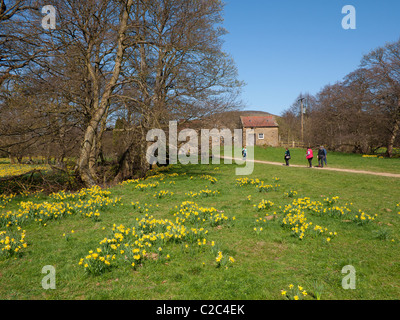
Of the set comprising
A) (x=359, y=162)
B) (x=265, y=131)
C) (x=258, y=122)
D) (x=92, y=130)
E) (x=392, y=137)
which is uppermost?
(x=258, y=122)

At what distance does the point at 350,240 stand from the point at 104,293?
4.72 metres

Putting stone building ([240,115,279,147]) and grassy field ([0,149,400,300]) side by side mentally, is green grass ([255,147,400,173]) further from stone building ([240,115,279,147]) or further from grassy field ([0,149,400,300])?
stone building ([240,115,279,147])

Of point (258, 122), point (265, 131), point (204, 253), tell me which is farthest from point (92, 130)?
point (258, 122)

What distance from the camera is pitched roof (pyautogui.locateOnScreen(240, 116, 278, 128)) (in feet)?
175

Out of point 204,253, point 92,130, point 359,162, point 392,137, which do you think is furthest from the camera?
point 392,137

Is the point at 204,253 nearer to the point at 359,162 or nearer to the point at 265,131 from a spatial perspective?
the point at 359,162

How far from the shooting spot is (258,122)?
54594 mm

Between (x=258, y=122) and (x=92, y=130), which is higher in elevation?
(x=258, y=122)

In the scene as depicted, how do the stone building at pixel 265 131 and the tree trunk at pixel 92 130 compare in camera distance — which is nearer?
the tree trunk at pixel 92 130

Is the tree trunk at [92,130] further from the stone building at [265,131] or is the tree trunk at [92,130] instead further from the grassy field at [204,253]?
the stone building at [265,131]

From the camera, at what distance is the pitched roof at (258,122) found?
53.4 meters

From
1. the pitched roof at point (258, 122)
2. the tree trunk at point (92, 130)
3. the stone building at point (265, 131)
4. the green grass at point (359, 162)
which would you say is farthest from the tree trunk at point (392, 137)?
the tree trunk at point (92, 130)

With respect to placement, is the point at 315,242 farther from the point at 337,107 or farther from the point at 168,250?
the point at 337,107

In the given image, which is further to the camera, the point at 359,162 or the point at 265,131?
the point at 265,131
